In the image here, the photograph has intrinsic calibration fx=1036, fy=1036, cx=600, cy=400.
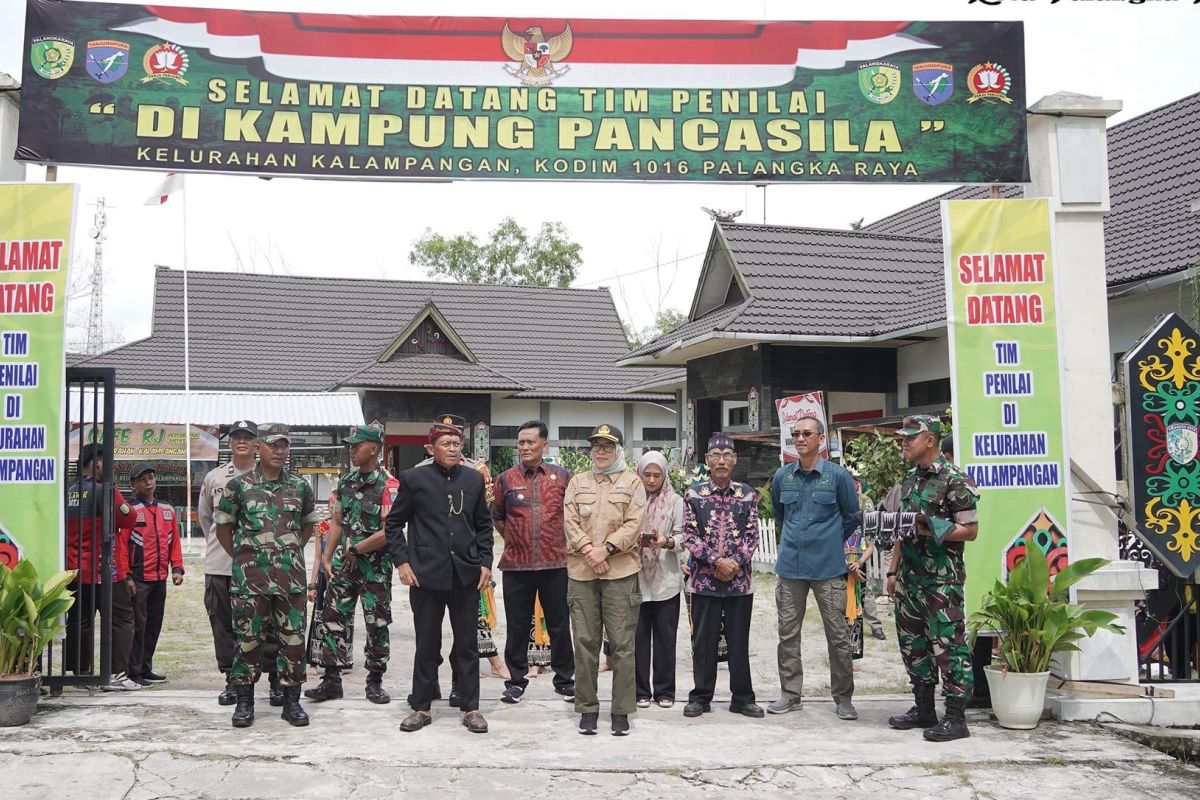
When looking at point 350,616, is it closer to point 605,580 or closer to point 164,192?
point 605,580

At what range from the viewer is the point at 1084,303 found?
707 cm

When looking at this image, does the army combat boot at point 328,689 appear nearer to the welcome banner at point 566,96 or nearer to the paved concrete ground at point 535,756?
the paved concrete ground at point 535,756

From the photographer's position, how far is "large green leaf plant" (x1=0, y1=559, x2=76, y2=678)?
639cm

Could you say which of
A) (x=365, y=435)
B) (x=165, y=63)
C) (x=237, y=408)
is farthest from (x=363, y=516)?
(x=237, y=408)

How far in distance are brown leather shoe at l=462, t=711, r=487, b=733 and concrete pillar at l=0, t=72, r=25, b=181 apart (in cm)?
491

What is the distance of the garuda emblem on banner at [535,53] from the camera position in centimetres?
752

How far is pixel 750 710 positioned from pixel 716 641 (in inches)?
18.9

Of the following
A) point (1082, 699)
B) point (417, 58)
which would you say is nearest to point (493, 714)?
point (1082, 699)

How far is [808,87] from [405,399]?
735 inches

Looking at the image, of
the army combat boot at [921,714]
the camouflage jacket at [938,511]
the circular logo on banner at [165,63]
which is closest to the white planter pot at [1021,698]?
the army combat boot at [921,714]

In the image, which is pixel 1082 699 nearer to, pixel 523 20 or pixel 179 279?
pixel 523 20

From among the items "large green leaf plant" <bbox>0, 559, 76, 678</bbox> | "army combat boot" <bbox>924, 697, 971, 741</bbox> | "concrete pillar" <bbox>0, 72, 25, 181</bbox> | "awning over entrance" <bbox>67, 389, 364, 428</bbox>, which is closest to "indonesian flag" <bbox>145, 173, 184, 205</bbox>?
"awning over entrance" <bbox>67, 389, 364, 428</bbox>

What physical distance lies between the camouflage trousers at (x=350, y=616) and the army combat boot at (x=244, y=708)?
2.50ft

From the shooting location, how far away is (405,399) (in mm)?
25031
